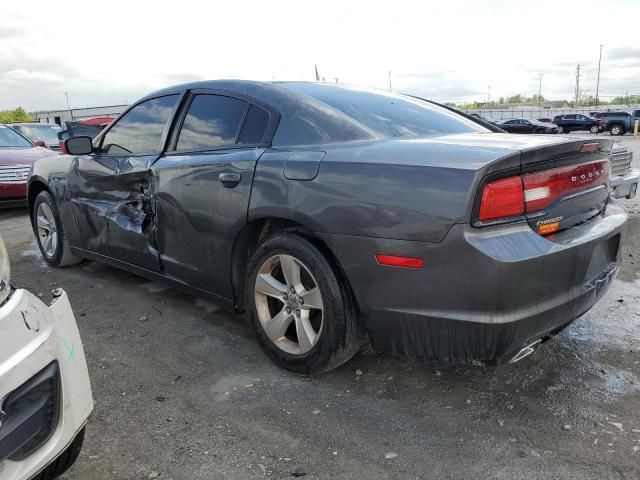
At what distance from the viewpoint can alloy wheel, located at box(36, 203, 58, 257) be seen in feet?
16.0

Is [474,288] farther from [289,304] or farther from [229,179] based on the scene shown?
[229,179]

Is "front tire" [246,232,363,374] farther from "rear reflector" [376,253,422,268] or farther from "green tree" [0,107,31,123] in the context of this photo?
"green tree" [0,107,31,123]

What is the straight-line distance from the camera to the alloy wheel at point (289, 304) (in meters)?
2.70

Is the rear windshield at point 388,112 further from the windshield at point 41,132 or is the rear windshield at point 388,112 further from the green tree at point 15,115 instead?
the green tree at point 15,115

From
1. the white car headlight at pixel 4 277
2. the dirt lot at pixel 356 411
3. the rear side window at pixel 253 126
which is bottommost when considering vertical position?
the dirt lot at pixel 356 411

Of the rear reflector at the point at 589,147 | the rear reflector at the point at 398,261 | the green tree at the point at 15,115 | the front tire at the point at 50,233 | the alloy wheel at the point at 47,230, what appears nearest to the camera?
the rear reflector at the point at 398,261

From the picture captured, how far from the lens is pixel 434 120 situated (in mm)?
3254

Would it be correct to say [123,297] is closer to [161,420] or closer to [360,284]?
[161,420]

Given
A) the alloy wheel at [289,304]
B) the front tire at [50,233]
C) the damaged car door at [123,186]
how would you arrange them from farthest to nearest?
the front tire at [50,233]
the damaged car door at [123,186]
the alloy wheel at [289,304]

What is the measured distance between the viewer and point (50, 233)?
4988 millimetres

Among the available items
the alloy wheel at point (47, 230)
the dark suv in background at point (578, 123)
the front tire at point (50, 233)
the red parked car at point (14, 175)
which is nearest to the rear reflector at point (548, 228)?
the front tire at point (50, 233)

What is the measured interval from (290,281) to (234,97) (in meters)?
1.23

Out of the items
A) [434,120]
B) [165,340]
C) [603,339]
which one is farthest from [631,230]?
[165,340]

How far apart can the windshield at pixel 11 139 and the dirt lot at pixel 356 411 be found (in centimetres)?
749
